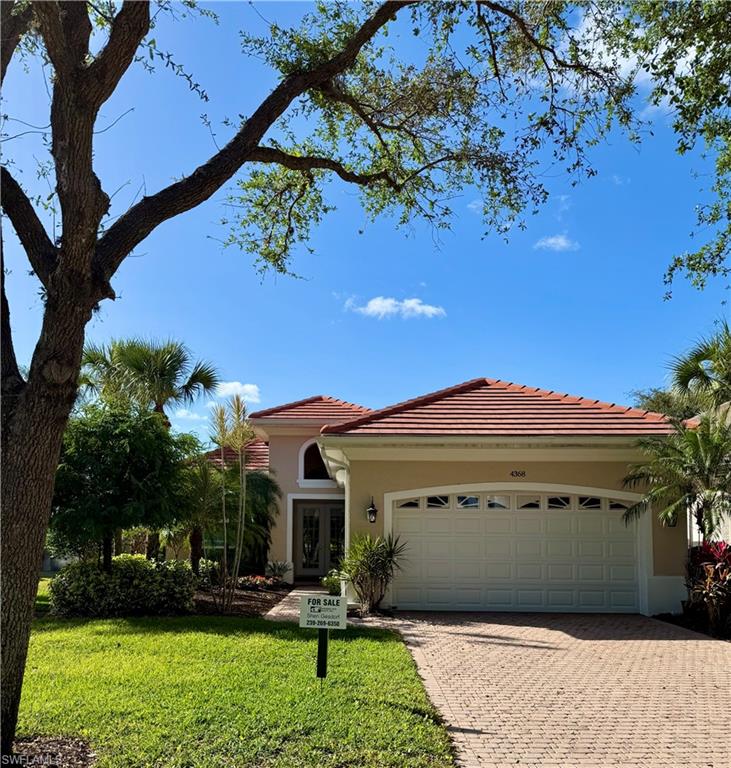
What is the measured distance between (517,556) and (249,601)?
20.0 ft

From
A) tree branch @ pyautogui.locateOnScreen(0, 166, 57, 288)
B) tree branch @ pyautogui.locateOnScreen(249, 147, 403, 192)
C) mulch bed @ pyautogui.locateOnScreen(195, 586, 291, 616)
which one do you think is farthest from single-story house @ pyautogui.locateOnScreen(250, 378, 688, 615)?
tree branch @ pyautogui.locateOnScreen(0, 166, 57, 288)

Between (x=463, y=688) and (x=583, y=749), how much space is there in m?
2.13

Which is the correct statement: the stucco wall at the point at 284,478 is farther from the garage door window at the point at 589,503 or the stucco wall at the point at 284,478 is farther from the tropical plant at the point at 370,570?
the garage door window at the point at 589,503

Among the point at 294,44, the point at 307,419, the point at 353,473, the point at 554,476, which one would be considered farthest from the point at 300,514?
the point at 294,44

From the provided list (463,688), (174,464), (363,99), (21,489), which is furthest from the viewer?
(174,464)

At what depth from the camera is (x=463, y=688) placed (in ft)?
25.9

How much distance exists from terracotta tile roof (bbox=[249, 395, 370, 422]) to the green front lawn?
10.9 meters

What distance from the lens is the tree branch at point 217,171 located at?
5.81m

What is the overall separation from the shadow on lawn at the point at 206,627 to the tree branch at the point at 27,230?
273 inches

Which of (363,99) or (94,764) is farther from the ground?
(363,99)

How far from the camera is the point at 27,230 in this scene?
221 inches

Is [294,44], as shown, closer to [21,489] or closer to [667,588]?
[21,489]

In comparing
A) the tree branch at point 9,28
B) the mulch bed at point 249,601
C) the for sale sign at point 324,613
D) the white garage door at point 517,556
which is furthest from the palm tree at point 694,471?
the tree branch at point 9,28

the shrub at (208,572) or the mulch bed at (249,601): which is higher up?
the shrub at (208,572)
